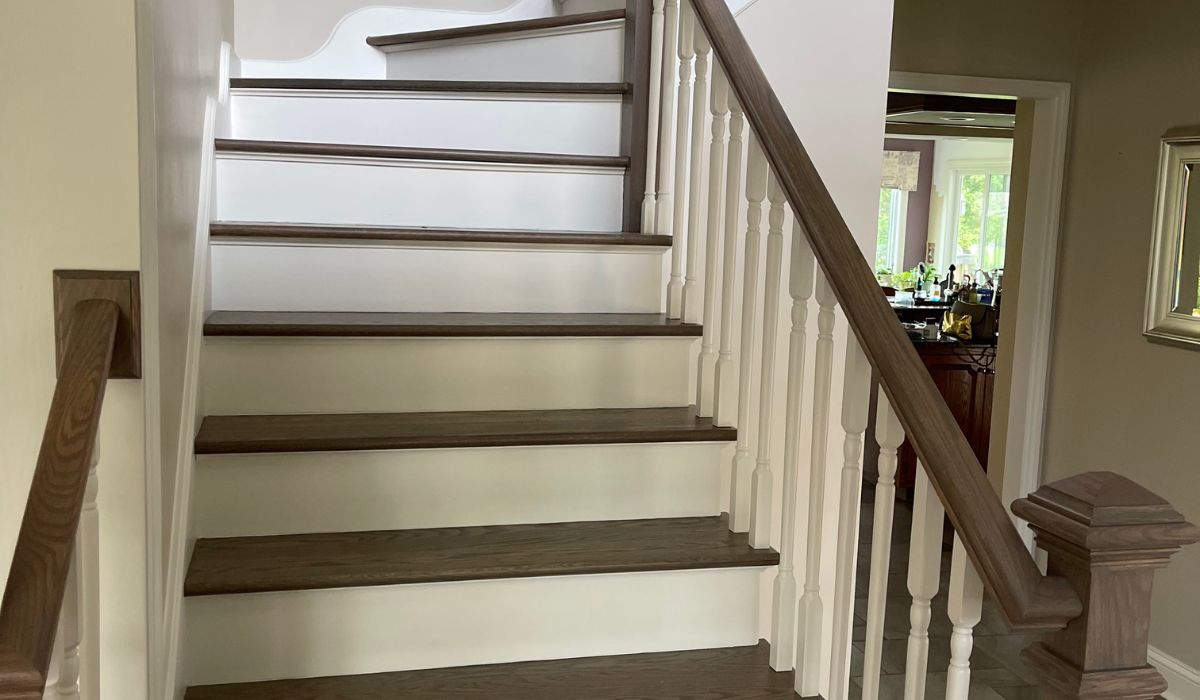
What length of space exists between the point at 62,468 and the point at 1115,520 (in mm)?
1166

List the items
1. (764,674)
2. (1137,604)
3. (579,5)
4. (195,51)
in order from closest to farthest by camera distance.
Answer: (1137,604)
(764,674)
(195,51)
(579,5)

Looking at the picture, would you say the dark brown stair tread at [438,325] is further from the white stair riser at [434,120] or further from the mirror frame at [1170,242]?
the mirror frame at [1170,242]

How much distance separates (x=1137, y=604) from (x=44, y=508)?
1.21 metres

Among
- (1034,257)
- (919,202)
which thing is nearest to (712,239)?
(1034,257)

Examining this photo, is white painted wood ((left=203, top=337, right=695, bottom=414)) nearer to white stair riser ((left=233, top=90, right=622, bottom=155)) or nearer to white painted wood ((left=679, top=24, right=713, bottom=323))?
white painted wood ((left=679, top=24, right=713, bottom=323))

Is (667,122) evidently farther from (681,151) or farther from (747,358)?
(747,358)

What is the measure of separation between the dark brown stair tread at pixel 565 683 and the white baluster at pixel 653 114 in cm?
112

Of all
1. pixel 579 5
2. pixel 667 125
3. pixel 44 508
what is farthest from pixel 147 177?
pixel 579 5

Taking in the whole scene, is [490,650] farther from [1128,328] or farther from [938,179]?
[938,179]

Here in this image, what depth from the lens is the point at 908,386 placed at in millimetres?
1403

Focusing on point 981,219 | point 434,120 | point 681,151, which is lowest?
point 681,151

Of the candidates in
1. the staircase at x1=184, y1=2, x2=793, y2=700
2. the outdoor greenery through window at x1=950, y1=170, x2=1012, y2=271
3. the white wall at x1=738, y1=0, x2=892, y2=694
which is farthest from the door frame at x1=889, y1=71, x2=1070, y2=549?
the outdoor greenery through window at x1=950, y1=170, x2=1012, y2=271

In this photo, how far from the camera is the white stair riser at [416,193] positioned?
98.0 inches

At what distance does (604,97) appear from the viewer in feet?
9.11
